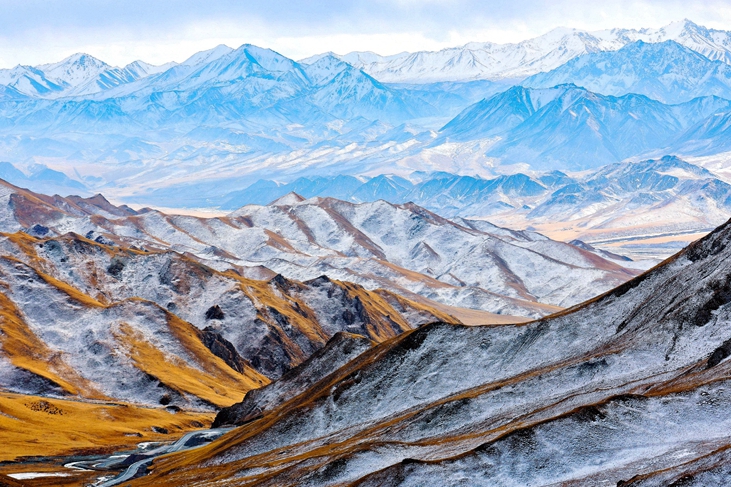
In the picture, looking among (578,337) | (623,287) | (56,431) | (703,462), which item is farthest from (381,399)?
(703,462)

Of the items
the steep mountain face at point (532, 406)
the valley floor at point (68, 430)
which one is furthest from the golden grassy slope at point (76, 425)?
the steep mountain face at point (532, 406)

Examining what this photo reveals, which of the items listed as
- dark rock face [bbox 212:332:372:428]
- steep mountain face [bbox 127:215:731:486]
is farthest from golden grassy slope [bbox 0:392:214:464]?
steep mountain face [bbox 127:215:731:486]

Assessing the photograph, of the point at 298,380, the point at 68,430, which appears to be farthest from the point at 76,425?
the point at 298,380

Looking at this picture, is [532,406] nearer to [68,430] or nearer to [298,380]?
[298,380]

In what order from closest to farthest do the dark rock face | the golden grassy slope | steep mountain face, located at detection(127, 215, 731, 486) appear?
1. steep mountain face, located at detection(127, 215, 731, 486)
2. the golden grassy slope
3. the dark rock face

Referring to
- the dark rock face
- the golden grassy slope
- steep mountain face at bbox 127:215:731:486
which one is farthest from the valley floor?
steep mountain face at bbox 127:215:731:486

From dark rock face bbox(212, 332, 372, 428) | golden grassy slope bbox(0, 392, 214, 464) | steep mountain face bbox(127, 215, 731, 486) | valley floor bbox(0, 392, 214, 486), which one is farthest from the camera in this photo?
dark rock face bbox(212, 332, 372, 428)

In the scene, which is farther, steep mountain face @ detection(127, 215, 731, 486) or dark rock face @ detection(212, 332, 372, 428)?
dark rock face @ detection(212, 332, 372, 428)

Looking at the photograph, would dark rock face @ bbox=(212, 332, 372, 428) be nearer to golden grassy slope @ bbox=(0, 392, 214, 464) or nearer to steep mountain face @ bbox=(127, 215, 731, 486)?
steep mountain face @ bbox=(127, 215, 731, 486)

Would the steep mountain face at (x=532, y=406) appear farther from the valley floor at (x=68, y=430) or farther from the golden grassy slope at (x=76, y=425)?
the golden grassy slope at (x=76, y=425)

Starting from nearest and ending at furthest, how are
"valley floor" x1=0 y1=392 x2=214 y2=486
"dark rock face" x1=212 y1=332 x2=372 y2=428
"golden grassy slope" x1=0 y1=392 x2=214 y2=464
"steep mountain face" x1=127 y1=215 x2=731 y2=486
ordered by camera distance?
"steep mountain face" x1=127 y1=215 x2=731 y2=486 → "valley floor" x1=0 y1=392 x2=214 y2=486 → "golden grassy slope" x1=0 y1=392 x2=214 y2=464 → "dark rock face" x1=212 y1=332 x2=372 y2=428
